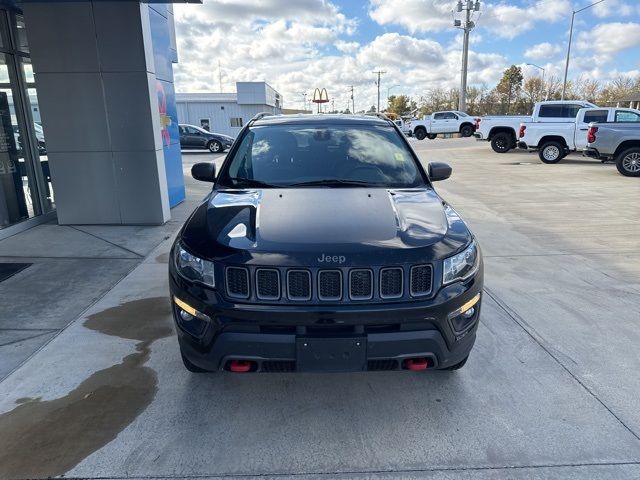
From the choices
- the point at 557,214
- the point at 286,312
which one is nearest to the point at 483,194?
the point at 557,214

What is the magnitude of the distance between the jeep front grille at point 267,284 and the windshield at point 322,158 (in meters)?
1.19

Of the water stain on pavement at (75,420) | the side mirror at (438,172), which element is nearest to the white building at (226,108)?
the side mirror at (438,172)

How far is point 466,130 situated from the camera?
104 feet

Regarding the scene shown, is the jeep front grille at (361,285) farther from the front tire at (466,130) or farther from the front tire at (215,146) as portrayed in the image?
the front tire at (466,130)

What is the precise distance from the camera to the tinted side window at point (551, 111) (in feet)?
56.3

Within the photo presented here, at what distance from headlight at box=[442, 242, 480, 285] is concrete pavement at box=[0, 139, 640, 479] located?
89cm

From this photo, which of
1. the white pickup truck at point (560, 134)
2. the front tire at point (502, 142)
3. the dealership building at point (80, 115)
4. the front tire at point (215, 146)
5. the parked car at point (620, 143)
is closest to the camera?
the dealership building at point (80, 115)

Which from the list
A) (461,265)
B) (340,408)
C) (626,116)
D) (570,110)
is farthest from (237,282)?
(570,110)

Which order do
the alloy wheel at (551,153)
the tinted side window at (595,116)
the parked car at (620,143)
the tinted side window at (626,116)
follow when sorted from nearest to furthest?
1. the parked car at (620,143)
2. the tinted side window at (626,116)
3. the tinted side window at (595,116)
4. the alloy wheel at (551,153)

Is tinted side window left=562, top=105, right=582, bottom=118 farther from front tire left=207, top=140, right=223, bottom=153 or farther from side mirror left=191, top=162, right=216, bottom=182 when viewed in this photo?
side mirror left=191, top=162, right=216, bottom=182

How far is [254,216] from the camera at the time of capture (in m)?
2.88

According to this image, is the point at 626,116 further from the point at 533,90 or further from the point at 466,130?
the point at 533,90

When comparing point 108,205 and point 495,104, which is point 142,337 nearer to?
point 108,205

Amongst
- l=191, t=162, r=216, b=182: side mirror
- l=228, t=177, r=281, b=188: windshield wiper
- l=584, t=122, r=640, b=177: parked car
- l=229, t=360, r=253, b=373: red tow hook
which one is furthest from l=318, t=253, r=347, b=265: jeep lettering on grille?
l=584, t=122, r=640, b=177: parked car
